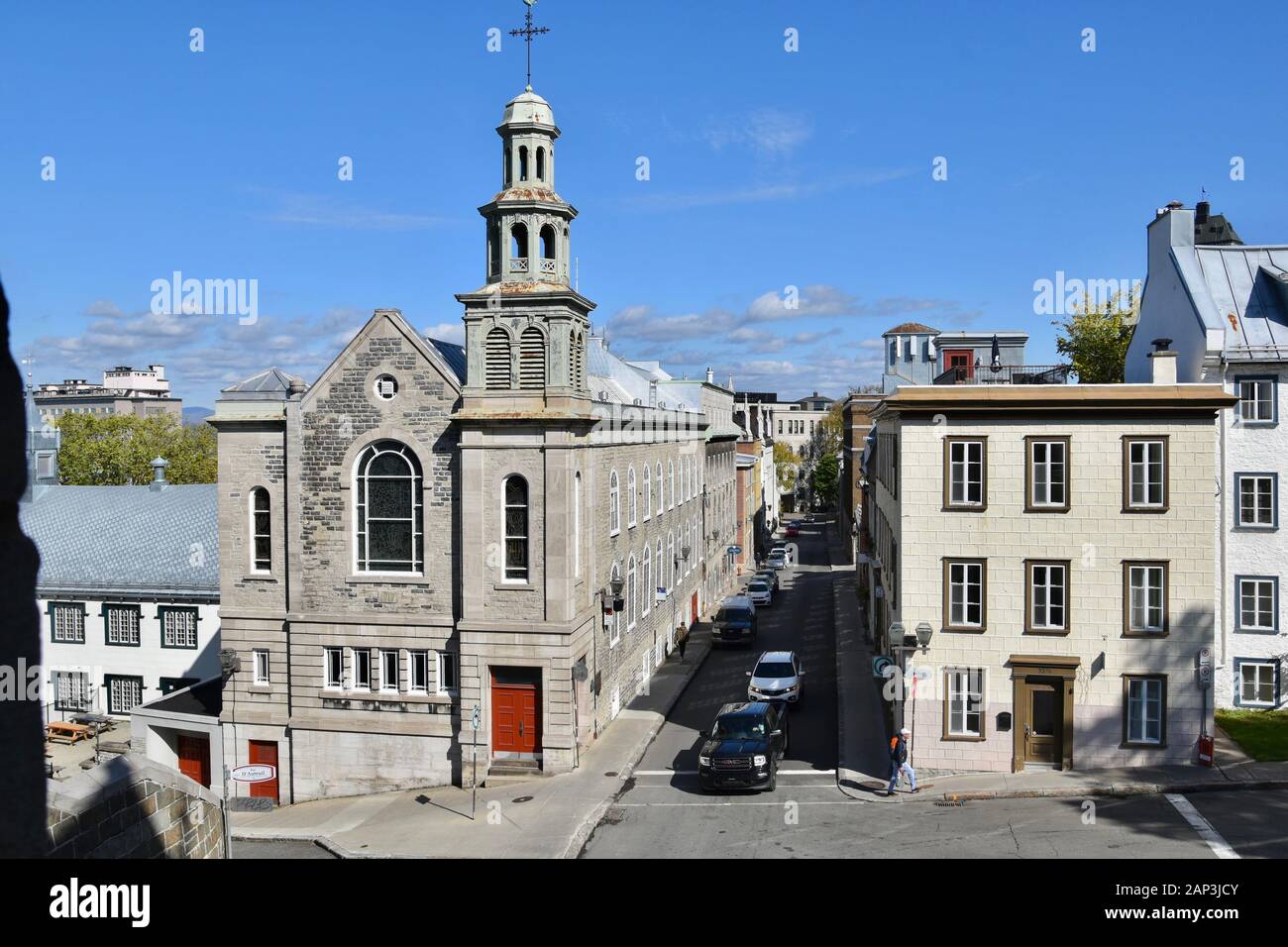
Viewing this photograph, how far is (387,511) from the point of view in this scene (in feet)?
96.1

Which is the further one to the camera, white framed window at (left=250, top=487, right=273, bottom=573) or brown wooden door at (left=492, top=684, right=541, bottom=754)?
white framed window at (left=250, top=487, right=273, bottom=573)

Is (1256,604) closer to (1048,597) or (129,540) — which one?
(1048,597)

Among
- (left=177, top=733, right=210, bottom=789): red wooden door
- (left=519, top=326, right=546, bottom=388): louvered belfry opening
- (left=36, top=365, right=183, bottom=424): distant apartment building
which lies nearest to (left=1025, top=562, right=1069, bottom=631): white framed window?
(left=519, top=326, right=546, bottom=388): louvered belfry opening

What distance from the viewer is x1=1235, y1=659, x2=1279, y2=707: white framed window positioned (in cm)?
3005

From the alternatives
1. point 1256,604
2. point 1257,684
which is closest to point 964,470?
point 1256,604

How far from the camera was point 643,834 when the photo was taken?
22.5m

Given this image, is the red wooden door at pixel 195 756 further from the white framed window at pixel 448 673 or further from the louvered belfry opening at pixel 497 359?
Answer: the louvered belfry opening at pixel 497 359

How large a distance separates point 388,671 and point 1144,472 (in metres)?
20.9

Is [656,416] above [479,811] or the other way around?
above

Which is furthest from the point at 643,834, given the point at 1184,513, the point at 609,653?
the point at 1184,513

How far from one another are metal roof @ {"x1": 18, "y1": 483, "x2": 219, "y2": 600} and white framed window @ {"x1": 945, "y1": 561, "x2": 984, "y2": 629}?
26.7 metres

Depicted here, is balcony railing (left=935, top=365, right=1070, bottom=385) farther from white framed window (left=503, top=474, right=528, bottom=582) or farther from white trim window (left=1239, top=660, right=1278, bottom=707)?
white framed window (left=503, top=474, right=528, bottom=582)
